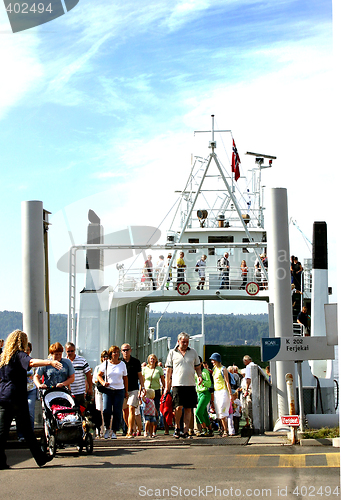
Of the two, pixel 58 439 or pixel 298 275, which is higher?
pixel 298 275

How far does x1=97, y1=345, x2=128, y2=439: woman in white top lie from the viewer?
8.94 m

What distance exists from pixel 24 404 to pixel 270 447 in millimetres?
3142

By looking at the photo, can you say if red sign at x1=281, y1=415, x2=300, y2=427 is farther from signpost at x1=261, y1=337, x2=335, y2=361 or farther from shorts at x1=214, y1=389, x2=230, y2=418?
shorts at x1=214, y1=389, x2=230, y2=418

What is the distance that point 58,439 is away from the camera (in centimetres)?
698

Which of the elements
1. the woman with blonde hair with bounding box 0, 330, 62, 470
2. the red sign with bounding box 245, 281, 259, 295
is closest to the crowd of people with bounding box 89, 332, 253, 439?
the woman with blonde hair with bounding box 0, 330, 62, 470

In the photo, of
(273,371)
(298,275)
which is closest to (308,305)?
(298,275)

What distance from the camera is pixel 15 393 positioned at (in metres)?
6.38

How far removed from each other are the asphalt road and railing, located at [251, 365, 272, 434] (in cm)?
158

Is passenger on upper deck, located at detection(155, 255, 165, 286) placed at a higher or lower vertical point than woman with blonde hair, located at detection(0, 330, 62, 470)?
higher

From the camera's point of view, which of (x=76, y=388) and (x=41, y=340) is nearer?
(x=76, y=388)

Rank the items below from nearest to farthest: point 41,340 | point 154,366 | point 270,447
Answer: point 270,447, point 41,340, point 154,366

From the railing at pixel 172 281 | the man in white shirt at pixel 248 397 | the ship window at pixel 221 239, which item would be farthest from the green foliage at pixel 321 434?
the ship window at pixel 221 239

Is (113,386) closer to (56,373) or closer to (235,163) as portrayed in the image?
(56,373)

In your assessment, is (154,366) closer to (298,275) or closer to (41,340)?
(41,340)
